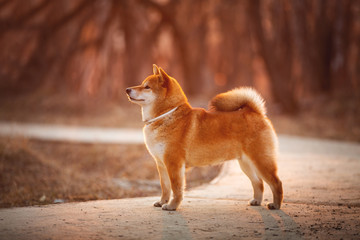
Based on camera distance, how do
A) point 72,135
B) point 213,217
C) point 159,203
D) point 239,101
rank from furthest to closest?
point 72,135 → point 239,101 → point 159,203 → point 213,217

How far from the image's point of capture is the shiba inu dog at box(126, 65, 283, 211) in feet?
14.6

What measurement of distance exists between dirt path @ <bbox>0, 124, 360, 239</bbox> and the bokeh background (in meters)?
8.06

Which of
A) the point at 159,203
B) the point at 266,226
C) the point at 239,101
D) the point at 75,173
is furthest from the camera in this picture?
the point at 75,173

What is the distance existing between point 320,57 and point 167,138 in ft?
55.7

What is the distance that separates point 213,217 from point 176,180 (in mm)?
611

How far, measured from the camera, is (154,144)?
4.50 metres

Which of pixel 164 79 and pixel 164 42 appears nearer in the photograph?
pixel 164 79

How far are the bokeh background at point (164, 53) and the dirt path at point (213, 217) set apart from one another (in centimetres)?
806

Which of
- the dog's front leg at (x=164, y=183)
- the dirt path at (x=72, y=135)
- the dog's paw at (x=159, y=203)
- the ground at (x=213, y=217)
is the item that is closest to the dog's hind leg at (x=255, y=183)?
the ground at (x=213, y=217)

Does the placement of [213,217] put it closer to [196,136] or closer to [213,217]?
[213,217]

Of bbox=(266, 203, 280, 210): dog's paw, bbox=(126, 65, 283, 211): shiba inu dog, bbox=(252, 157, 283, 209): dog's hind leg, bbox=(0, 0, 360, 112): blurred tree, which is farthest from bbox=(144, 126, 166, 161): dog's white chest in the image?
bbox=(0, 0, 360, 112): blurred tree

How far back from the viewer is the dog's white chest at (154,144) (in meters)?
4.46

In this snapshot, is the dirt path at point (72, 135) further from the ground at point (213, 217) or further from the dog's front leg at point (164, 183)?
the dog's front leg at point (164, 183)

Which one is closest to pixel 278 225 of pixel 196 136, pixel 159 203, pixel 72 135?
pixel 196 136
